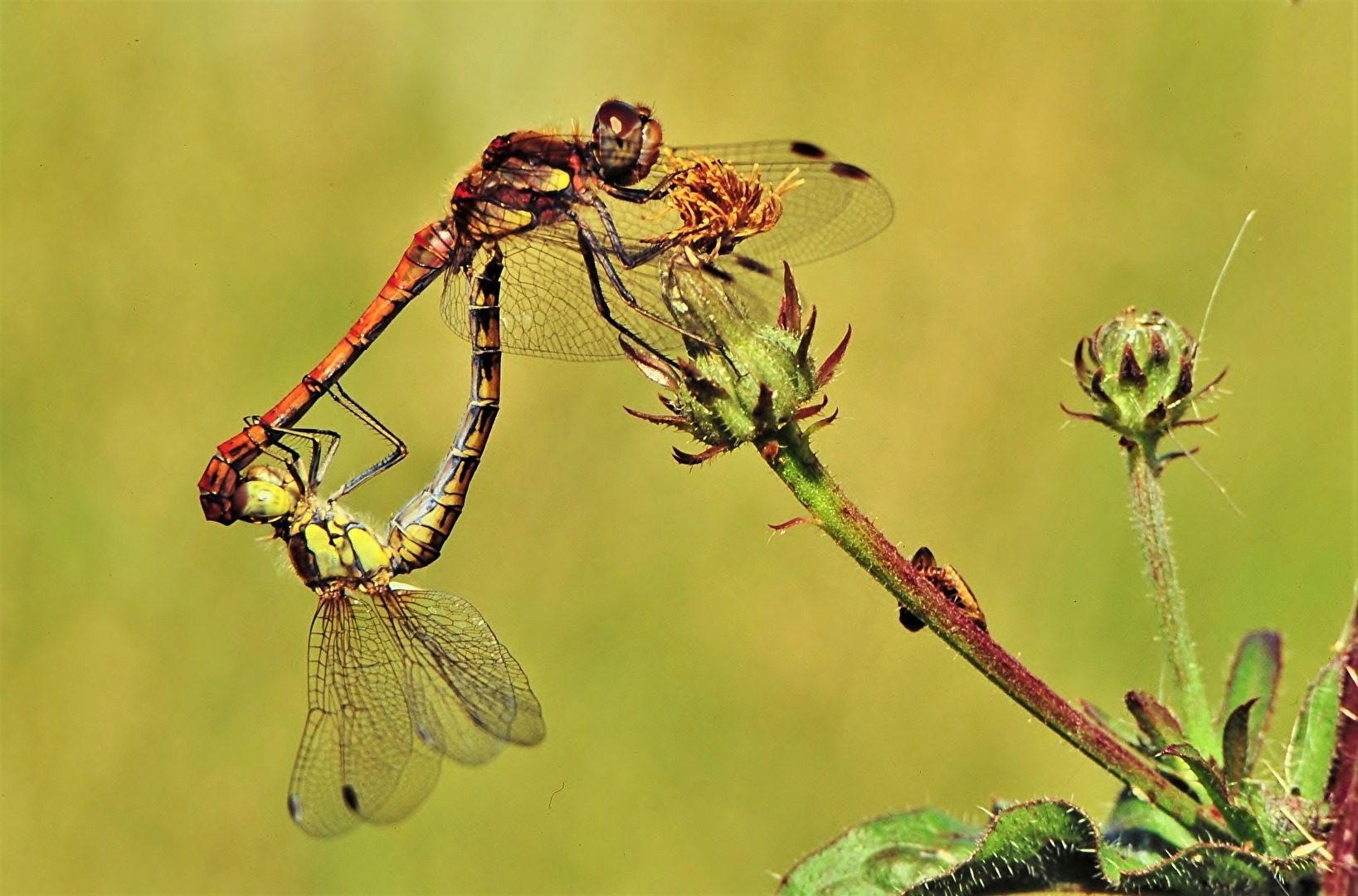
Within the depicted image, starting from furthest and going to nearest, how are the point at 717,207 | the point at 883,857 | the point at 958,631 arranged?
the point at 717,207 < the point at 883,857 < the point at 958,631

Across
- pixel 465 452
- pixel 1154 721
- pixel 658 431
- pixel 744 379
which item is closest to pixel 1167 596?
pixel 1154 721

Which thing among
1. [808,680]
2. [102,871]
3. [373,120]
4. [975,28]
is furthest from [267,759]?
[975,28]

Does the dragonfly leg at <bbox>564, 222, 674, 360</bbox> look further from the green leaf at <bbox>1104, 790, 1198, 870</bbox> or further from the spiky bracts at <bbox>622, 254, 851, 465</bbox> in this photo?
the green leaf at <bbox>1104, 790, 1198, 870</bbox>

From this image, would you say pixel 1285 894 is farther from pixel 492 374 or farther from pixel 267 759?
pixel 267 759

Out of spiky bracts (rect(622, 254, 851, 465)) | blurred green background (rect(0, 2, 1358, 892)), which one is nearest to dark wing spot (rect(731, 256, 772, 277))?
spiky bracts (rect(622, 254, 851, 465))

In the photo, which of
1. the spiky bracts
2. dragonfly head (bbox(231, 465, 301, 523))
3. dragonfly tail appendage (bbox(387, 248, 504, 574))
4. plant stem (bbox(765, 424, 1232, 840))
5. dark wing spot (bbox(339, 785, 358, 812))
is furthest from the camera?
dark wing spot (bbox(339, 785, 358, 812))

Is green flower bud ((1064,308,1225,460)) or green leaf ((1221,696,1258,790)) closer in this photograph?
green leaf ((1221,696,1258,790))

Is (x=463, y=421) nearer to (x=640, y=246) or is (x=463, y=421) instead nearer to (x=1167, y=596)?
(x=640, y=246)
